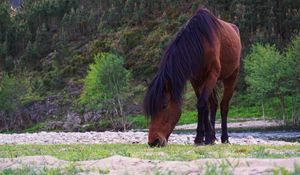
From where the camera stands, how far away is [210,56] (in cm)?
1469

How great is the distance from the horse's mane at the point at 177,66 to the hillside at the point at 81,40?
68904 mm

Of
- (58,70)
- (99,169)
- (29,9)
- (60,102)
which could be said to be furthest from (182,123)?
(29,9)

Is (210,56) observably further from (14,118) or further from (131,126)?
(14,118)

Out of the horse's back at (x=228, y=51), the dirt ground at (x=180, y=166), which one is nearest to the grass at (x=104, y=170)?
the dirt ground at (x=180, y=166)

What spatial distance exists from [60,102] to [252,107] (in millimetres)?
42930

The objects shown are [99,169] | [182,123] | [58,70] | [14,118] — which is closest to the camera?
[99,169]

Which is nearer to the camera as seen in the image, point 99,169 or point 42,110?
point 99,169

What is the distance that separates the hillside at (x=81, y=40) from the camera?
9331 centimetres

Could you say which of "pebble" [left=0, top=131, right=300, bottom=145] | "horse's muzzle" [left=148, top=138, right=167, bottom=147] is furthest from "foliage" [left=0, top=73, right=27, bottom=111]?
"horse's muzzle" [left=148, top=138, right=167, bottom=147]

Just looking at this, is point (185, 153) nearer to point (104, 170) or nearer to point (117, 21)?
point (104, 170)

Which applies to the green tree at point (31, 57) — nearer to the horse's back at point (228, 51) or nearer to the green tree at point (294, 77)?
the green tree at point (294, 77)

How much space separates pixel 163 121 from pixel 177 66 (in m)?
1.52

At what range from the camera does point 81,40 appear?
140 meters

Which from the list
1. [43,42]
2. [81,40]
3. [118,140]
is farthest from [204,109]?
[43,42]
